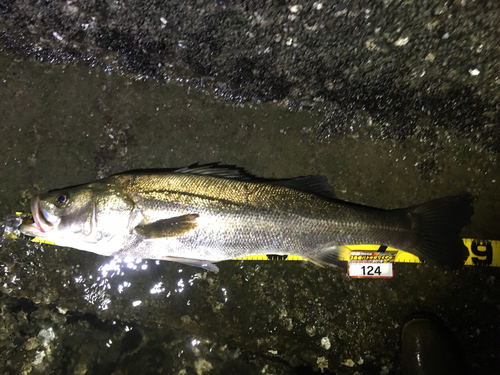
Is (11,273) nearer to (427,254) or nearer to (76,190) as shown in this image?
(76,190)

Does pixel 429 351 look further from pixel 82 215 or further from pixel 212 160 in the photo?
pixel 82 215

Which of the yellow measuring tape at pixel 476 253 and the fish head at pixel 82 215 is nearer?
the fish head at pixel 82 215

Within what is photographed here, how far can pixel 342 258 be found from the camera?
2318 mm

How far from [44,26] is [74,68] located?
388 millimetres

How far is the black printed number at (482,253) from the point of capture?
2.55 meters

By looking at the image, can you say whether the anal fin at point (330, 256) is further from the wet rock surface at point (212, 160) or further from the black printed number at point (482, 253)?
the black printed number at point (482, 253)

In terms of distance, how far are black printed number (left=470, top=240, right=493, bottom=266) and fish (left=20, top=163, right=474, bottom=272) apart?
76 cm

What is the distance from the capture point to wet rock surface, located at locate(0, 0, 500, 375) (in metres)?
2.58

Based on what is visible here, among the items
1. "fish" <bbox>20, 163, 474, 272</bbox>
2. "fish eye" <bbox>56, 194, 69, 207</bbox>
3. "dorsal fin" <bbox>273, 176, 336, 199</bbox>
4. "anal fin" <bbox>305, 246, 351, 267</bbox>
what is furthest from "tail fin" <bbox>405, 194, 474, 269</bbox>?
"fish eye" <bbox>56, 194, 69, 207</bbox>

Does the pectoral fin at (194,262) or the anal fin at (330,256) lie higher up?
the anal fin at (330,256)

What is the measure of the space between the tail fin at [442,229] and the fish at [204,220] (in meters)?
0.10

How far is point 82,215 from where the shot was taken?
2.21 m

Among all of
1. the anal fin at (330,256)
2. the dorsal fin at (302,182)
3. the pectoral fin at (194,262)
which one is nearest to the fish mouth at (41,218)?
the pectoral fin at (194,262)

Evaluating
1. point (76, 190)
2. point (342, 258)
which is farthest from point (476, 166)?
point (76, 190)
